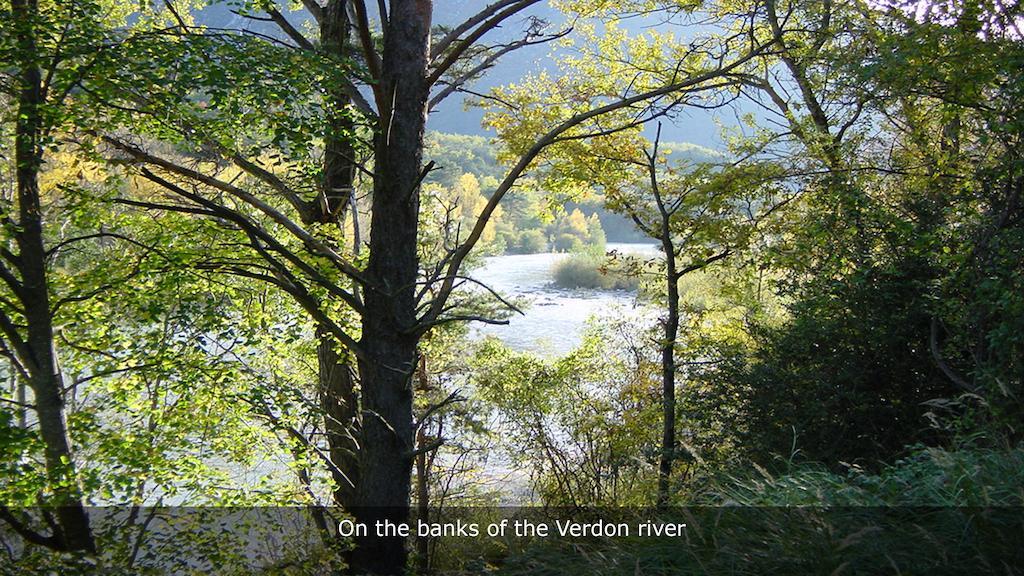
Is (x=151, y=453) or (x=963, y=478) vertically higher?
(x=963, y=478)

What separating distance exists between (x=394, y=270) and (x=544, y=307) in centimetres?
1753

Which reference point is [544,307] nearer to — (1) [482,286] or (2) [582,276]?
(2) [582,276]

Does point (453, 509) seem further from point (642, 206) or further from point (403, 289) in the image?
point (403, 289)

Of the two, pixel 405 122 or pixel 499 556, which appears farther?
pixel 499 556

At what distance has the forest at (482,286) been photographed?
392 centimetres

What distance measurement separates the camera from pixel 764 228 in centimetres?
918

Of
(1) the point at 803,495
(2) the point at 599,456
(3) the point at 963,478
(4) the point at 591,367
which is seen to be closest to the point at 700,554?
(1) the point at 803,495

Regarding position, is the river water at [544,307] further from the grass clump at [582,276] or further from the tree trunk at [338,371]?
the tree trunk at [338,371]

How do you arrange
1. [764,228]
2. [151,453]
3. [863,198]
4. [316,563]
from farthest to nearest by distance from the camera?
1. [764,228]
2. [863,198]
3. [316,563]
4. [151,453]

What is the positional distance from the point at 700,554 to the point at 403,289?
142 inches

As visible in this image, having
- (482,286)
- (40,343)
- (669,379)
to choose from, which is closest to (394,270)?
(482,286)

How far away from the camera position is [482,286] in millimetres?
7414

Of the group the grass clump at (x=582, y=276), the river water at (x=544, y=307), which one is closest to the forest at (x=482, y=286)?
the river water at (x=544, y=307)

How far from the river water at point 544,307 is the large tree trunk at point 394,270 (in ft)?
26.5
